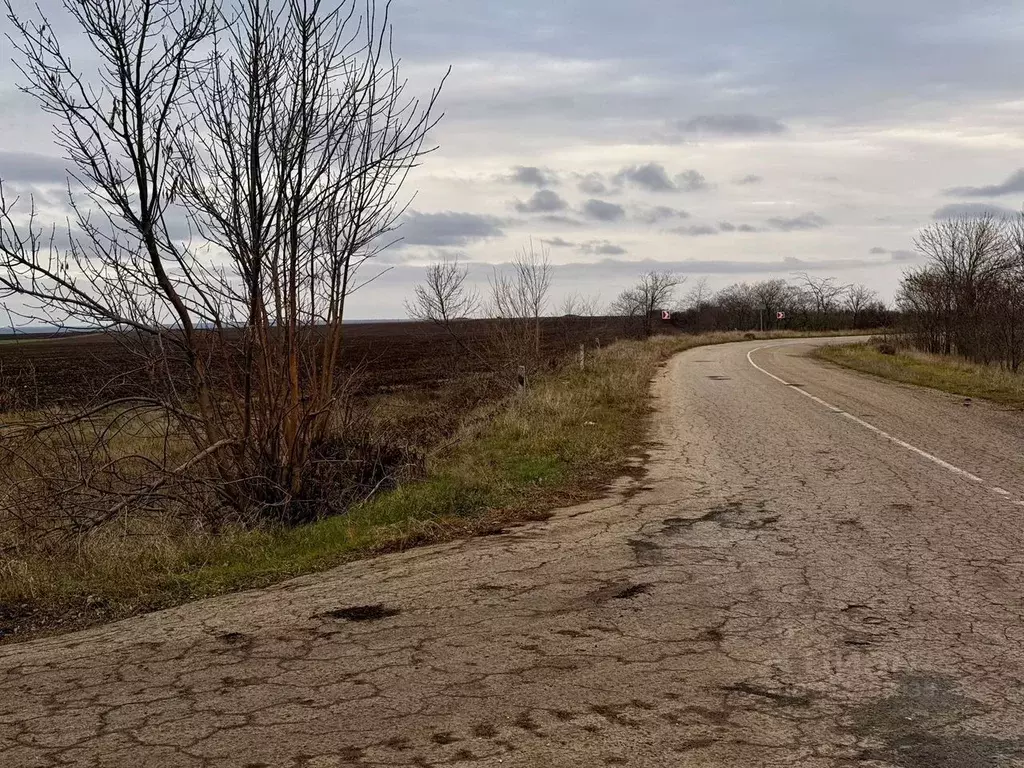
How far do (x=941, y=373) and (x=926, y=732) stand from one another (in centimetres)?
2264

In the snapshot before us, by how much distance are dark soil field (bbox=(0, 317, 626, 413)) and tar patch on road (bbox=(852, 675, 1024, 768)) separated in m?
7.00

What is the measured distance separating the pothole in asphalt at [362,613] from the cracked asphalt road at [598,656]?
0.07 ft

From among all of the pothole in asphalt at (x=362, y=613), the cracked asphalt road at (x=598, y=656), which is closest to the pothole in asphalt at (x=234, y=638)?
the cracked asphalt road at (x=598, y=656)

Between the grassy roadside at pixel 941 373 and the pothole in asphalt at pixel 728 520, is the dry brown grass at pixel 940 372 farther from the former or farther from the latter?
the pothole in asphalt at pixel 728 520

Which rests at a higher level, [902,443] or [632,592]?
[902,443]

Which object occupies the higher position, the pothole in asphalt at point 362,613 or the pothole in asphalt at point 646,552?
the pothole in asphalt at point 646,552

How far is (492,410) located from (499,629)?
1150 centimetres

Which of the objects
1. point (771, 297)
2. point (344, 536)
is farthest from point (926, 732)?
point (771, 297)

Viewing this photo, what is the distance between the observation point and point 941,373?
77.2 ft

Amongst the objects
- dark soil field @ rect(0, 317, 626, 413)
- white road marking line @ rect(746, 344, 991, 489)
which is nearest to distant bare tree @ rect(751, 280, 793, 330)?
dark soil field @ rect(0, 317, 626, 413)

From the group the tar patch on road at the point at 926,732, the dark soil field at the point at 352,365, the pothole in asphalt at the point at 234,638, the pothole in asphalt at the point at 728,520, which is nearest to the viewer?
the tar patch on road at the point at 926,732

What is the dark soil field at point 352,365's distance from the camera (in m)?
9.06

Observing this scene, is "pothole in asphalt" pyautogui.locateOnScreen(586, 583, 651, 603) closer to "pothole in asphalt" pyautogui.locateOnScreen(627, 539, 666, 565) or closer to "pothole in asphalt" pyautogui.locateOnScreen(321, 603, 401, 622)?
"pothole in asphalt" pyautogui.locateOnScreen(627, 539, 666, 565)

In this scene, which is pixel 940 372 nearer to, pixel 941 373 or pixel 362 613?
pixel 941 373
